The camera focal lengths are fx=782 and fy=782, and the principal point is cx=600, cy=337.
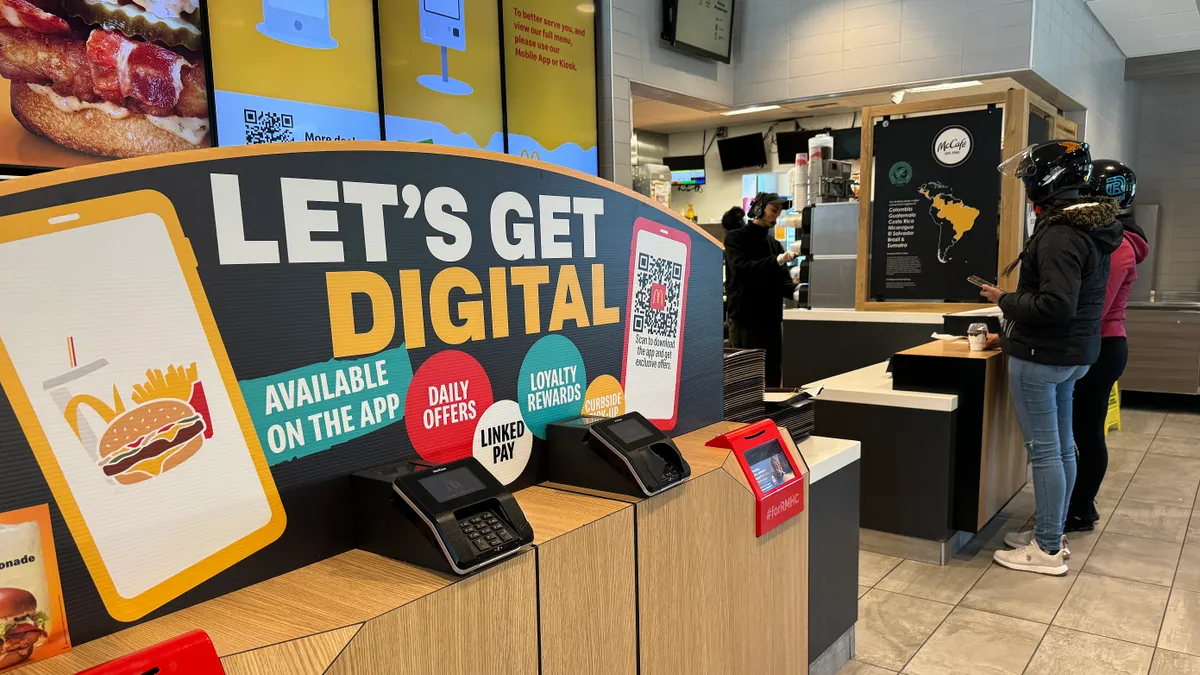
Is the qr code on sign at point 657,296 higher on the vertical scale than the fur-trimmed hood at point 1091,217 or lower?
lower

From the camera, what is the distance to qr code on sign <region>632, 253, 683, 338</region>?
5.95ft

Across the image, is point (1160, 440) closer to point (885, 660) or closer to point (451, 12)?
point (885, 660)

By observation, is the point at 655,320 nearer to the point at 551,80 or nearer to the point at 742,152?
the point at 551,80

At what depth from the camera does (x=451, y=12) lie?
3.93 meters

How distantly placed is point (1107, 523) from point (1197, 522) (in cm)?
47

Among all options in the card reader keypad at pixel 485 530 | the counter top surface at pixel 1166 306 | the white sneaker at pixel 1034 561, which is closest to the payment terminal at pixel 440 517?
Answer: the card reader keypad at pixel 485 530

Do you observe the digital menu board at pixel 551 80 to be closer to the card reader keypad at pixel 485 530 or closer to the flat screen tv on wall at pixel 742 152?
the card reader keypad at pixel 485 530

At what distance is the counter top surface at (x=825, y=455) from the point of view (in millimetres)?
2207

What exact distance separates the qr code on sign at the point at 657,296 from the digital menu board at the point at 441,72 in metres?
2.16

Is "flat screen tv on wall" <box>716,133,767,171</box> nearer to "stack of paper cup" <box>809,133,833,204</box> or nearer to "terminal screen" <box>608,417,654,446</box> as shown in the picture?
"stack of paper cup" <box>809,133,833,204</box>

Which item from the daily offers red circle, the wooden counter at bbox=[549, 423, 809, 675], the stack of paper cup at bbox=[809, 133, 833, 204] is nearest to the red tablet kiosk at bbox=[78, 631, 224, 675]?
the daily offers red circle

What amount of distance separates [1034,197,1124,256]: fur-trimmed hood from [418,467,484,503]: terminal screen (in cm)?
264

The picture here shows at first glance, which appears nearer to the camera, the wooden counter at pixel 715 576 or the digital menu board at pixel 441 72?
the wooden counter at pixel 715 576

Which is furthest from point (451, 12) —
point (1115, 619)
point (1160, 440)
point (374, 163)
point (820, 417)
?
point (1160, 440)
